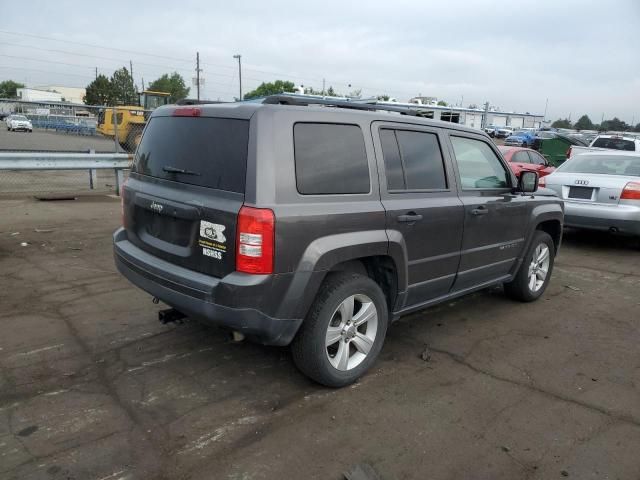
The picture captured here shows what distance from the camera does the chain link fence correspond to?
1138 cm

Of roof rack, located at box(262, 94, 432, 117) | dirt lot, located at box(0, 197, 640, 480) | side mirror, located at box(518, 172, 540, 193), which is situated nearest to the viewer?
dirt lot, located at box(0, 197, 640, 480)

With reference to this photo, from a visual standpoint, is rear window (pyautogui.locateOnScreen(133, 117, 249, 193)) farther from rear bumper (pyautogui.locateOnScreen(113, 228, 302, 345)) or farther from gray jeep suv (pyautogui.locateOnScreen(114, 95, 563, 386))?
rear bumper (pyautogui.locateOnScreen(113, 228, 302, 345))

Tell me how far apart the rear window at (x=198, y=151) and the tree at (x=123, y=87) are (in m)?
78.4

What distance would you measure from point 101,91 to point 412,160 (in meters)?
81.0

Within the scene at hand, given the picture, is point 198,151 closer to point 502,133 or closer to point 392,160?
point 392,160

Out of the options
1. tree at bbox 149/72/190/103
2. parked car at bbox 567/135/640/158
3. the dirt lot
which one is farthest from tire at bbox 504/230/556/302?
tree at bbox 149/72/190/103

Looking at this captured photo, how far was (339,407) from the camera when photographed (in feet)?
10.7

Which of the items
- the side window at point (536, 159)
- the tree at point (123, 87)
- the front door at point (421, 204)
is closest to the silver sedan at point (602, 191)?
the front door at point (421, 204)

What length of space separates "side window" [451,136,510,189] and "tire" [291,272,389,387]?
1450mm

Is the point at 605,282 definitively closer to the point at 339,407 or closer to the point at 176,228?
the point at 339,407

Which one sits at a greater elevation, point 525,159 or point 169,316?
point 525,159

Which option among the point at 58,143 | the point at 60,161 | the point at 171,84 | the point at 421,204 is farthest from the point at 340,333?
the point at 171,84

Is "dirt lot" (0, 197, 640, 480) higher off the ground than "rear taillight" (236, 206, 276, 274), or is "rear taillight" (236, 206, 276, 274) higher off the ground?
"rear taillight" (236, 206, 276, 274)

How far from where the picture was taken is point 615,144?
55.3 ft
